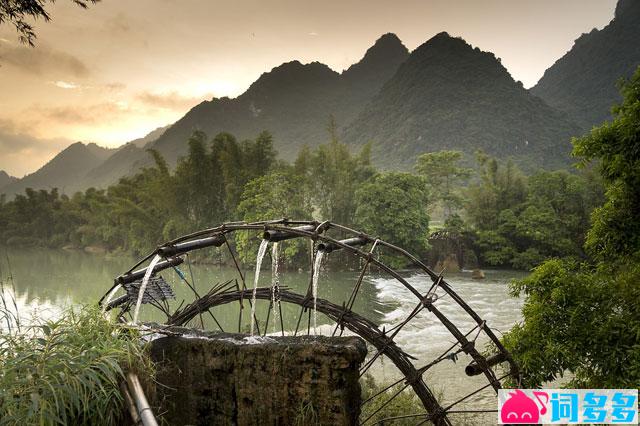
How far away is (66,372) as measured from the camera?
2137mm

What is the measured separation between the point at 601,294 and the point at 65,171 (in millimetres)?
145620

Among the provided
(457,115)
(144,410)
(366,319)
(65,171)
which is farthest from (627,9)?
(65,171)

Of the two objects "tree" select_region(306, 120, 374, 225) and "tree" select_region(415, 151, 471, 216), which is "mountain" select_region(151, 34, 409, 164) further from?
"tree" select_region(306, 120, 374, 225)

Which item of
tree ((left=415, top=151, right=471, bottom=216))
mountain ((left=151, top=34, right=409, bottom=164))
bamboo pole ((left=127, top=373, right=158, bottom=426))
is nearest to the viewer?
bamboo pole ((left=127, top=373, right=158, bottom=426))

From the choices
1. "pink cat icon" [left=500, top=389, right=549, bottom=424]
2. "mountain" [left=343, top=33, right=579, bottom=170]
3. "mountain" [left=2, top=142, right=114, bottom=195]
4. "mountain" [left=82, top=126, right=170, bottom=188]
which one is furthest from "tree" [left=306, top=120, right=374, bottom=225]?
"mountain" [left=2, top=142, right=114, bottom=195]

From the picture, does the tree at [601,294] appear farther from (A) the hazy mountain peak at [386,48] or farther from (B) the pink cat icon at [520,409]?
(A) the hazy mountain peak at [386,48]

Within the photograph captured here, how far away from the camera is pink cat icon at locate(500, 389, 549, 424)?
397cm

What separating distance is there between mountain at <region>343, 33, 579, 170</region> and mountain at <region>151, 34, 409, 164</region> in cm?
1231

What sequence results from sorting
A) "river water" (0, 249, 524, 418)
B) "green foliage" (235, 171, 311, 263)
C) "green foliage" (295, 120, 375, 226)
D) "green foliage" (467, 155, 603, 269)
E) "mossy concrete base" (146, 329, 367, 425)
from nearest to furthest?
1. "mossy concrete base" (146, 329, 367, 425)
2. "river water" (0, 249, 524, 418)
3. "green foliage" (467, 155, 603, 269)
4. "green foliage" (235, 171, 311, 263)
5. "green foliage" (295, 120, 375, 226)

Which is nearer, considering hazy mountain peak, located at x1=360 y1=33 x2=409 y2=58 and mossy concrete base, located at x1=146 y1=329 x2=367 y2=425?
mossy concrete base, located at x1=146 y1=329 x2=367 y2=425

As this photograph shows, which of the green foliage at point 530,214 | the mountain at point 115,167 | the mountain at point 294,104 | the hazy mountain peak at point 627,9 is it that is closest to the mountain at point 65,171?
the mountain at point 115,167

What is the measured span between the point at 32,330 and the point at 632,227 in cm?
625

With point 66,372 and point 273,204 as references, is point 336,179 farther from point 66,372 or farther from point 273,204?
point 66,372

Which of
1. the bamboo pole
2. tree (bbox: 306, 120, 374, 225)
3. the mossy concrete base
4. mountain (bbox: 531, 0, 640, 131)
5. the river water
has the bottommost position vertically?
the river water
